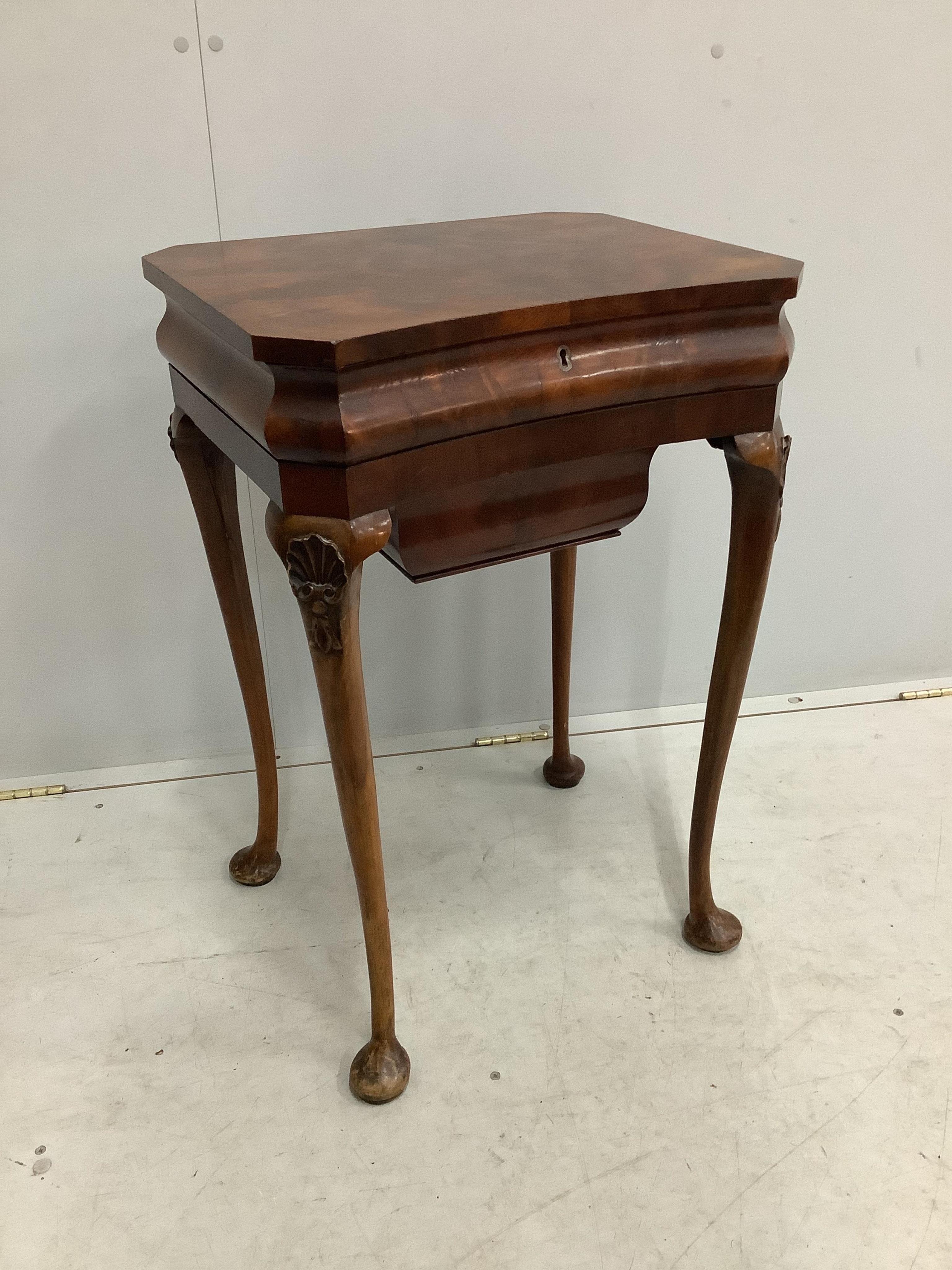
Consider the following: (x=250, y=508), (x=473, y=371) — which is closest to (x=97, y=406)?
(x=250, y=508)

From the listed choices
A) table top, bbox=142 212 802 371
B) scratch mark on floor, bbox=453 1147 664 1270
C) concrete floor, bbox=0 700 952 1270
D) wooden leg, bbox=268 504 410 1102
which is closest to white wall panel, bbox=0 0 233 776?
concrete floor, bbox=0 700 952 1270

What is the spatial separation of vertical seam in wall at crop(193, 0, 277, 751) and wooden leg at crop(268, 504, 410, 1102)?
33 centimetres

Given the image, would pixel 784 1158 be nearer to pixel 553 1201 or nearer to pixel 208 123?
pixel 553 1201

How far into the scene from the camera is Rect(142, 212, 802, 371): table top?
2.69 feet

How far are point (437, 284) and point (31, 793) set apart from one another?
3.62ft

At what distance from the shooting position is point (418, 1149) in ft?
3.51

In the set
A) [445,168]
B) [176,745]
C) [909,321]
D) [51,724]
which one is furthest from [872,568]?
[51,724]

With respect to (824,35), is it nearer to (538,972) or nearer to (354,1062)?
(538,972)

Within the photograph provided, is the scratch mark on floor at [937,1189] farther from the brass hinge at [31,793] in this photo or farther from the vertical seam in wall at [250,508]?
the brass hinge at [31,793]

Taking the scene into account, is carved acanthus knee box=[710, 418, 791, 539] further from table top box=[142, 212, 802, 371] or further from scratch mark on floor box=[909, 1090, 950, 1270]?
scratch mark on floor box=[909, 1090, 950, 1270]

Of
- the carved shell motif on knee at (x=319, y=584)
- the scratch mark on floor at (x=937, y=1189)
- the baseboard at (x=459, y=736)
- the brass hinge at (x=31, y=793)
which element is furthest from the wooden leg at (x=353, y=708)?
the brass hinge at (x=31, y=793)

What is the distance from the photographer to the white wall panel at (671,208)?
1.40 metres

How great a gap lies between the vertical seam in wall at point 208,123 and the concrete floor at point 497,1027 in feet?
2.73

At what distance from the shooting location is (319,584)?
0.88 meters
